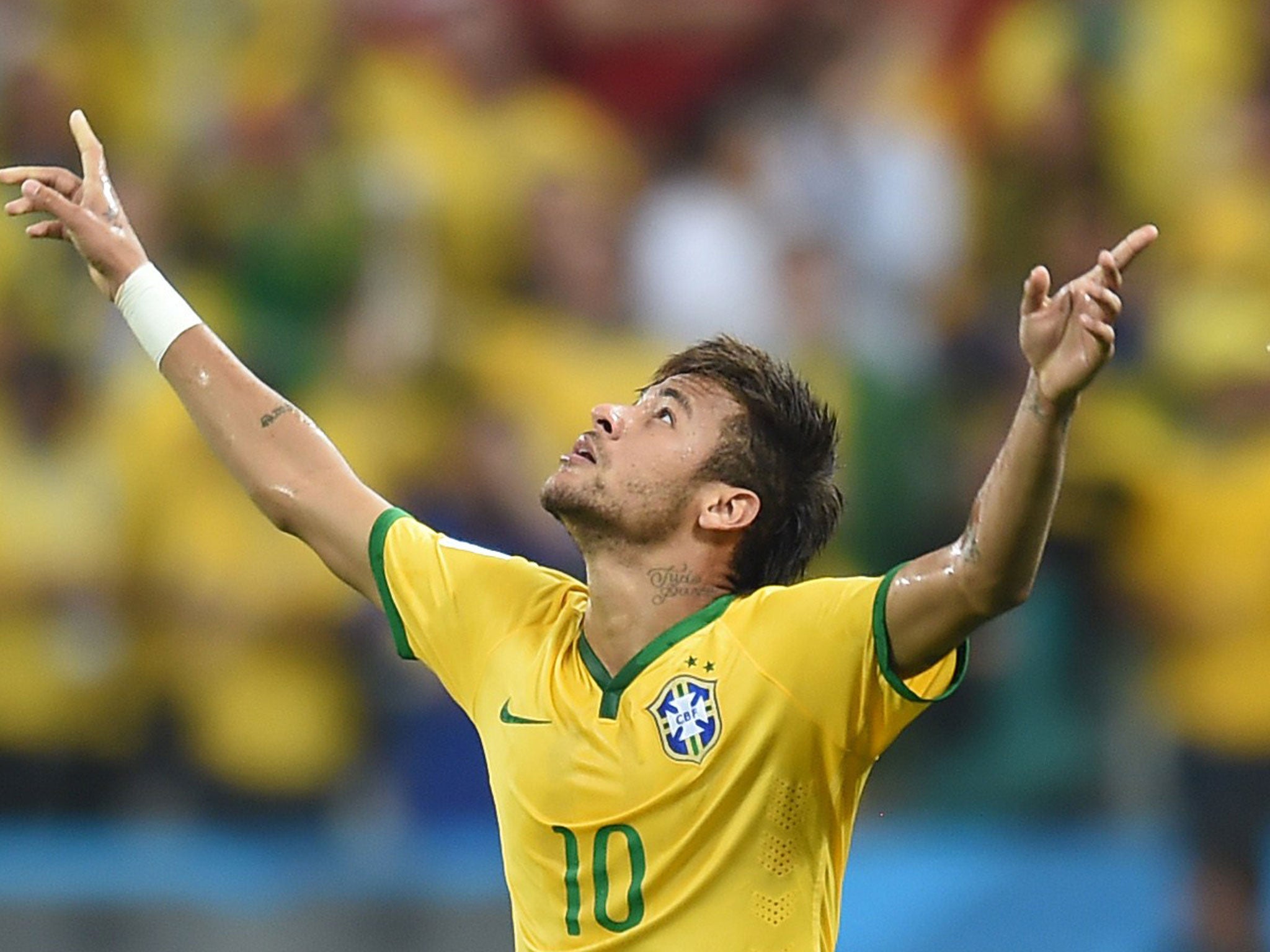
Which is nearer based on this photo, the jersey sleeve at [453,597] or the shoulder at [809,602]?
the shoulder at [809,602]

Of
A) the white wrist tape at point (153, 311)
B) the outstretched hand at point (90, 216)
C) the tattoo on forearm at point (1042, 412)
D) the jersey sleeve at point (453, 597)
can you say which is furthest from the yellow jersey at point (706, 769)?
the outstretched hand at point (90, 216)

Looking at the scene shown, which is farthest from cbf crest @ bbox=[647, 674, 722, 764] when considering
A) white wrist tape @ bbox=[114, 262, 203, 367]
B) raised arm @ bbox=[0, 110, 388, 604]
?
white wrist tape @ bbox=[114, 262, 203, 367]

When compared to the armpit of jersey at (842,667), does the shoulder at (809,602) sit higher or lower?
higher

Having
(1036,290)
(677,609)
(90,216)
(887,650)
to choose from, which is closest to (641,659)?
(677,609)

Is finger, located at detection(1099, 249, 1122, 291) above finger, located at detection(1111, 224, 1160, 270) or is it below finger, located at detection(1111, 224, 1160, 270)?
below

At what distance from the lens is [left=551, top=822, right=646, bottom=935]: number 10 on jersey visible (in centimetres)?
379

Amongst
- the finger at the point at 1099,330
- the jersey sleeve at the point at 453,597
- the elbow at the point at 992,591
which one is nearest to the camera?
the finger at the point at 1099,330

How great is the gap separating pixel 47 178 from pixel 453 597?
3.82 feet

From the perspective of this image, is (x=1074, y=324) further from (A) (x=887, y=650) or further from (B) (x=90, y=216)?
(B) (x=90, y=216)

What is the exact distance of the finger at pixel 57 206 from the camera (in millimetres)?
4227

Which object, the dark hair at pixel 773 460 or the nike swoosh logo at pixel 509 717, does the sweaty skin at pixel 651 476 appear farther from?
the nike swoosh logo at pixel 509 717

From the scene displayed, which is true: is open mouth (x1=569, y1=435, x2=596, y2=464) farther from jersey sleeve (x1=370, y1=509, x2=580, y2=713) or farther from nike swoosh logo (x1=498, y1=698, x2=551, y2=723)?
nike swoosh logo (x1=498, y1=698, x2=551, y2=723)

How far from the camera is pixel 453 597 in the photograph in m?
4.17

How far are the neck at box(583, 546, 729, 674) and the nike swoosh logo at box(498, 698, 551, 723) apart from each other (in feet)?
0.56
